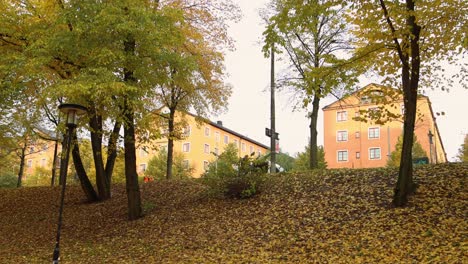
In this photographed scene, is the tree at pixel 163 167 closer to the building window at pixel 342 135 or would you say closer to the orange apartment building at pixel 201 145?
the orange apartment building at pixel 201 145

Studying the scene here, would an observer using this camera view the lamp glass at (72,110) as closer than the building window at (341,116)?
Yes

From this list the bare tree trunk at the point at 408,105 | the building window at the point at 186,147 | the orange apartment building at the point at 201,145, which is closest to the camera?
the bare tree trunk at the point at 408,105

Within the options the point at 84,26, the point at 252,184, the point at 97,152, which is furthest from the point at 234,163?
the point at 84,26

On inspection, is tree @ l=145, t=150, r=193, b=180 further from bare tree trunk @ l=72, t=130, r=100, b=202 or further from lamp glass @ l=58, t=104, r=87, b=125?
lamp glass @ l=58, t=104, r=87, b=125

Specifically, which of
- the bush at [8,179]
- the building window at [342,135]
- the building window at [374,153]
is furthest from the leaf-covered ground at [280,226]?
the building window at [342,135]

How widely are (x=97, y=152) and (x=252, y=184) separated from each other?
6300mm

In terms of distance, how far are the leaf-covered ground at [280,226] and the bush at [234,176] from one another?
41cm

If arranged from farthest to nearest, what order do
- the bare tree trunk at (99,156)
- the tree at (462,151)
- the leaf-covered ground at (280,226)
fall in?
the tree at (462,151) < the bare tree trunk at (99,156) < the leaf-covered ground at (280,226)

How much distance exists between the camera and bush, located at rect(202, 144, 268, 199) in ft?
47.1

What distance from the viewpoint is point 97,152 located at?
53.2 ft

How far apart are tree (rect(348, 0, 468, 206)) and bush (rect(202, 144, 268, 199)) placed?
4.95m

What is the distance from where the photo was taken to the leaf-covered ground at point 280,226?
9.12 metres

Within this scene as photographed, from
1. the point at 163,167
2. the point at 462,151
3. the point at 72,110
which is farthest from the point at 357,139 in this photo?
the point at 72,110

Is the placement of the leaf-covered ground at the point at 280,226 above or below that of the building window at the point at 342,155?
below
